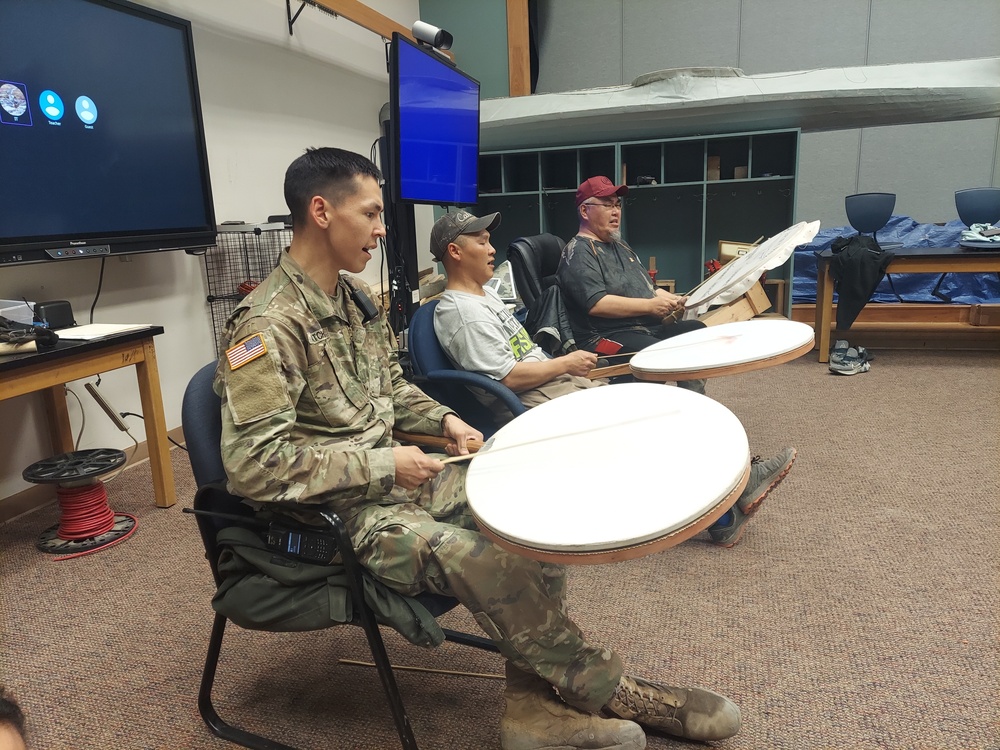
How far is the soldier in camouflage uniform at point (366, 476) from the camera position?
4.02 feet

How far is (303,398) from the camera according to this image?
1.40m

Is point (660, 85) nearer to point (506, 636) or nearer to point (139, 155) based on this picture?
point (139, 155)

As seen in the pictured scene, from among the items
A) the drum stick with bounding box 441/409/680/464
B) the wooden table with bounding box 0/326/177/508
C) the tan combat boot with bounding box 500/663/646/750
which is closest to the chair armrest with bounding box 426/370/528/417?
the drum stick with bounding box 441/409/680/464

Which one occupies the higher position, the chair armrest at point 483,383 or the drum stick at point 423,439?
the chair armrest at point 483,383

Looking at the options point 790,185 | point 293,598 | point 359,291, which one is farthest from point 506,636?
point 790,185

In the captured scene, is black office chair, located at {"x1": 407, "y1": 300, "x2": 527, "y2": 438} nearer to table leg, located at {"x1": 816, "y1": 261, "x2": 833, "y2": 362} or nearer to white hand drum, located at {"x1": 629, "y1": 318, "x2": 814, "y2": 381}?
white hand drum, located at {"x1": 629, "y1": 318, "x2": 814, "y2": 381}

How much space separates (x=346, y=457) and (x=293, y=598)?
11.1 inches

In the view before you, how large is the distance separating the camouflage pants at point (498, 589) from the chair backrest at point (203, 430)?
300 mm

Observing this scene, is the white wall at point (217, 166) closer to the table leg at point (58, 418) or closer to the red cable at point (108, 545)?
the table leg at point (58, 418)

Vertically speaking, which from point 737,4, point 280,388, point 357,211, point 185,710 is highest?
point 737,4

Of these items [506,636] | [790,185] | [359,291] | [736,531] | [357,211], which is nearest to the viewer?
[506,636]

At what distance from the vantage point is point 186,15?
11.2 feet

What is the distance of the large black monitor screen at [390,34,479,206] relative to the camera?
2.69 m

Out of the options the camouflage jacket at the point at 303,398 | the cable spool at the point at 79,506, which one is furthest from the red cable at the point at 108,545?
the camouflage jacket at the point at 303,398
